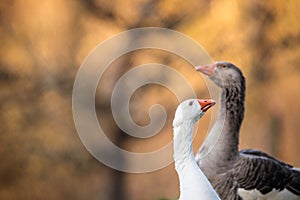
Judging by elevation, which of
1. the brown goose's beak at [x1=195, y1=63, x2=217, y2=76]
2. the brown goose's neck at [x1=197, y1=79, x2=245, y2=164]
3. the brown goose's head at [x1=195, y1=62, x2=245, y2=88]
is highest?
the brown goose's beak at [x1=195, y1=63, x2=217, y2=76]

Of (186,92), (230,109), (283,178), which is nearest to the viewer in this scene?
(283,178)

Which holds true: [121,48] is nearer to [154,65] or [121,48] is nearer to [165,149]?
[154,65]

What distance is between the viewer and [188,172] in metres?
2.84

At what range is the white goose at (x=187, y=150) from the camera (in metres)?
2.80

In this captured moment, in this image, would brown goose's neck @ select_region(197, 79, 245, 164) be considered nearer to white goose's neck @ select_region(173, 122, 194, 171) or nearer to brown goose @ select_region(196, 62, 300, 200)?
brown goose @ select_region(196, 62, 300, 200)

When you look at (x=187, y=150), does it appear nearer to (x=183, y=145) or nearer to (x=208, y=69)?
(x=183, y=145)

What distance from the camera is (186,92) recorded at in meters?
9.09

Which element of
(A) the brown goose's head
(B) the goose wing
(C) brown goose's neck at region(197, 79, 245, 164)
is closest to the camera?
(B) the goose wing

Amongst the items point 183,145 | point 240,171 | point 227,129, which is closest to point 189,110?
point 183,145

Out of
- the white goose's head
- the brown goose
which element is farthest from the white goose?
the brown goose

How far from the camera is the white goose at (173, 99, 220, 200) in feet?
9.20

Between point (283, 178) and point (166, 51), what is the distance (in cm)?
559

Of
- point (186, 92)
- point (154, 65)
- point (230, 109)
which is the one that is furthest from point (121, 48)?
point (230, 109)

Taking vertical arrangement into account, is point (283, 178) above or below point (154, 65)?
below
